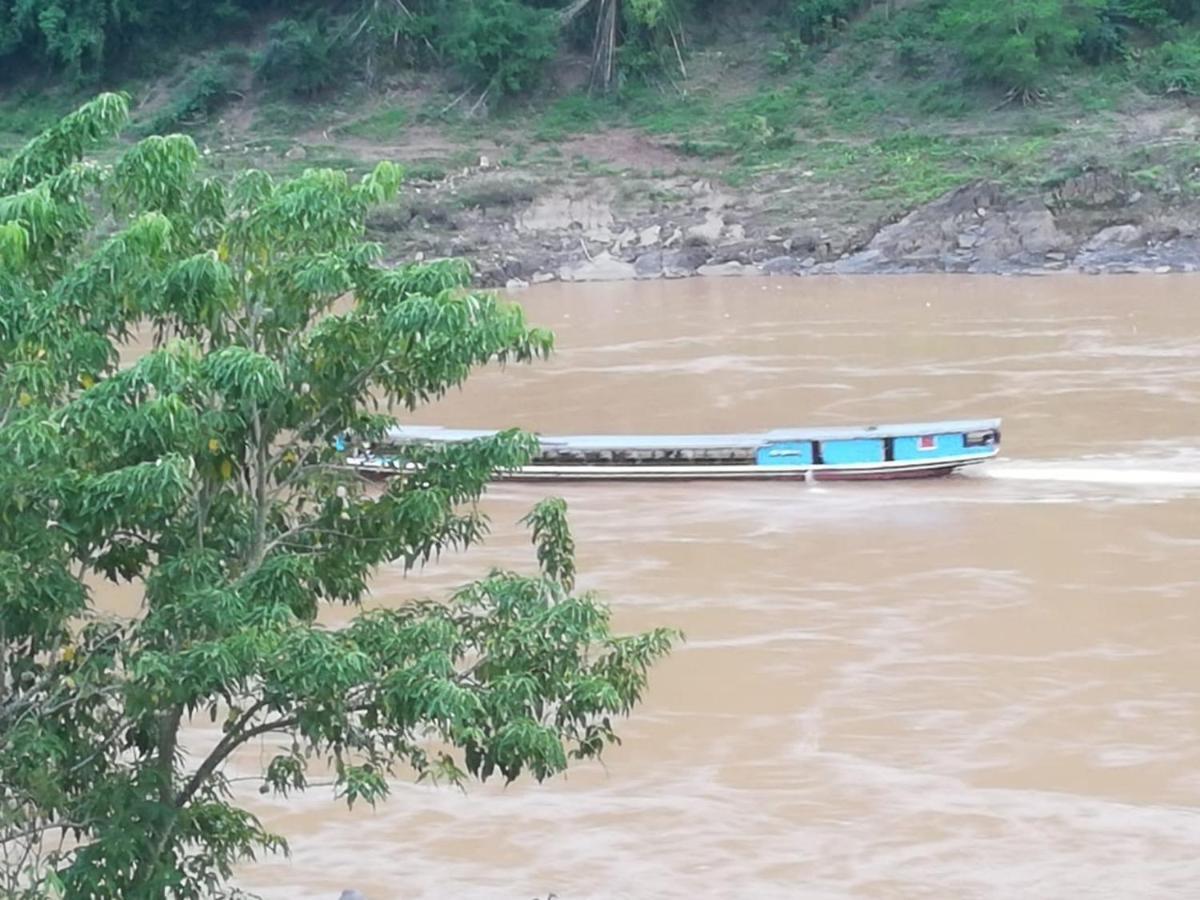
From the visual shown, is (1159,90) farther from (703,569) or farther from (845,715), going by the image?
(845,715)

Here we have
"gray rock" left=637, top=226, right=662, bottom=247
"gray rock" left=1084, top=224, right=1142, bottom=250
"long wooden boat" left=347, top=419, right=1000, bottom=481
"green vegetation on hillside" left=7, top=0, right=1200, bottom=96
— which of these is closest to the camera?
"long wooden boat" left=347, top=419, right=1000, bottom=481

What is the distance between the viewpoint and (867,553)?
1683cm

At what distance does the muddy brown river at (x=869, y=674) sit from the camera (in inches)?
402

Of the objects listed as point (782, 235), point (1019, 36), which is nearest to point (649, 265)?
point (782, 235)

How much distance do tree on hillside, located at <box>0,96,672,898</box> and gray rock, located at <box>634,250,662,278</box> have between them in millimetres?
33601

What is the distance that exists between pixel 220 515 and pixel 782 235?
34440 millimetres

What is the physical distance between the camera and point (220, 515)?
6500 mm

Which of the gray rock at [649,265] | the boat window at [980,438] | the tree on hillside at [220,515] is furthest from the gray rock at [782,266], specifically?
the tree on hillside at [220,515]

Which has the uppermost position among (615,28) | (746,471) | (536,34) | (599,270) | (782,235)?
(615,28)

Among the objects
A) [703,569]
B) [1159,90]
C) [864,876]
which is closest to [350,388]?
[864,876]

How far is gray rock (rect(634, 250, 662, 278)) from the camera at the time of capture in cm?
4031

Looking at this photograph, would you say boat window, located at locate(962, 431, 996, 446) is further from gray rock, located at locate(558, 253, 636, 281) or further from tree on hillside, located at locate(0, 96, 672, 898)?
gray rock, located at locate(558, 253, 636, 281)

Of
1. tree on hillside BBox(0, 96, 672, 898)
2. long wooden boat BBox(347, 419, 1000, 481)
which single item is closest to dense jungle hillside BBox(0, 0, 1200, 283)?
long wooden boat BBox(347, 419, 1000, 481)

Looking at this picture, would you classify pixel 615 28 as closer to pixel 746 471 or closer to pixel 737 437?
pixel 737 437
